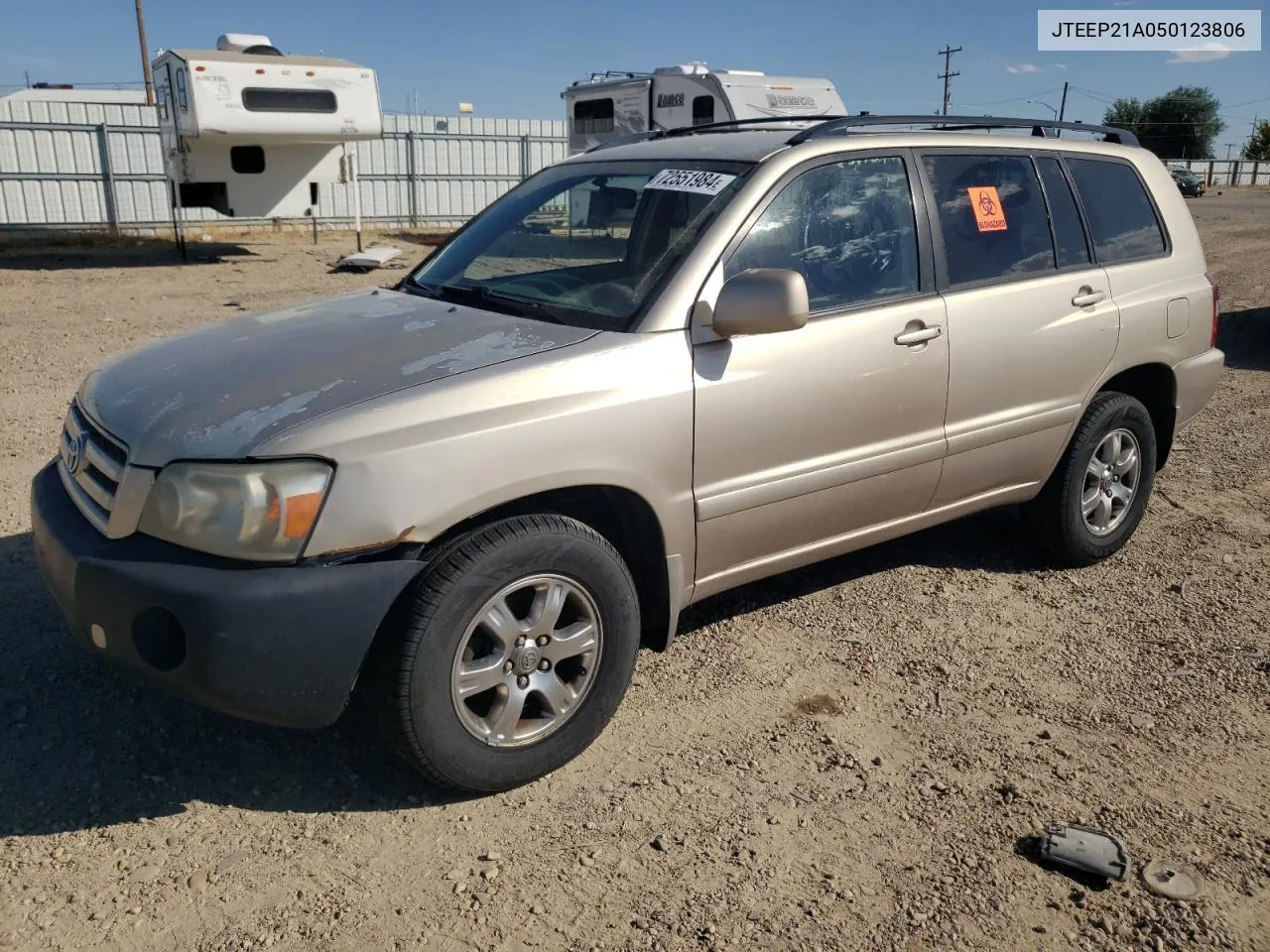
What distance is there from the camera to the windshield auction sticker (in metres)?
3.54

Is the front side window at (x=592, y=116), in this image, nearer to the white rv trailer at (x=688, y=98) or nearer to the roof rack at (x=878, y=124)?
the white rv trailer at (x=688, y=98)

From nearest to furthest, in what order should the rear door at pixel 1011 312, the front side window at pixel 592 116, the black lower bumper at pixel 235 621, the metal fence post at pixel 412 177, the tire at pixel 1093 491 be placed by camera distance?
the black lower bumper at pixel 235 621, the rear door at pixel 1011 312, the tire at pixel 1093 491, the front side window at pixel 592 116, the metal fence post at pixel 412 177

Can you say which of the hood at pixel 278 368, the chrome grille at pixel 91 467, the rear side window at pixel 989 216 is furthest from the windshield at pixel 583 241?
the chrome grille at pixel 91 467

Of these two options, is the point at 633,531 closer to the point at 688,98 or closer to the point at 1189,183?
the point at 688,98

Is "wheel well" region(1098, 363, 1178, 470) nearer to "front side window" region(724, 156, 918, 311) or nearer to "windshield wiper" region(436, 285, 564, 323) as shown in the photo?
"front side window" region(724, 156, 918, 311)

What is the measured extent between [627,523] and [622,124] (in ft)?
53.8

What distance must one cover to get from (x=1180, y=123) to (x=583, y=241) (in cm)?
7511

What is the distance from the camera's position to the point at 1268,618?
4254 millimetres

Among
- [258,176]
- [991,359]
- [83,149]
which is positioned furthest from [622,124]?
[991,359]

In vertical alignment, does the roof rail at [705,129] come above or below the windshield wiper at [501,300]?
above

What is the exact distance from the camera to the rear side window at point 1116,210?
453cm

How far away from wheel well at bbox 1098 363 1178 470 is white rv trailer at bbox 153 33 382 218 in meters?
13.3

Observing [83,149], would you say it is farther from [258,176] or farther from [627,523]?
[627,523]

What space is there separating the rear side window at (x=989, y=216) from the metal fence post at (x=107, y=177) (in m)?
19.5
